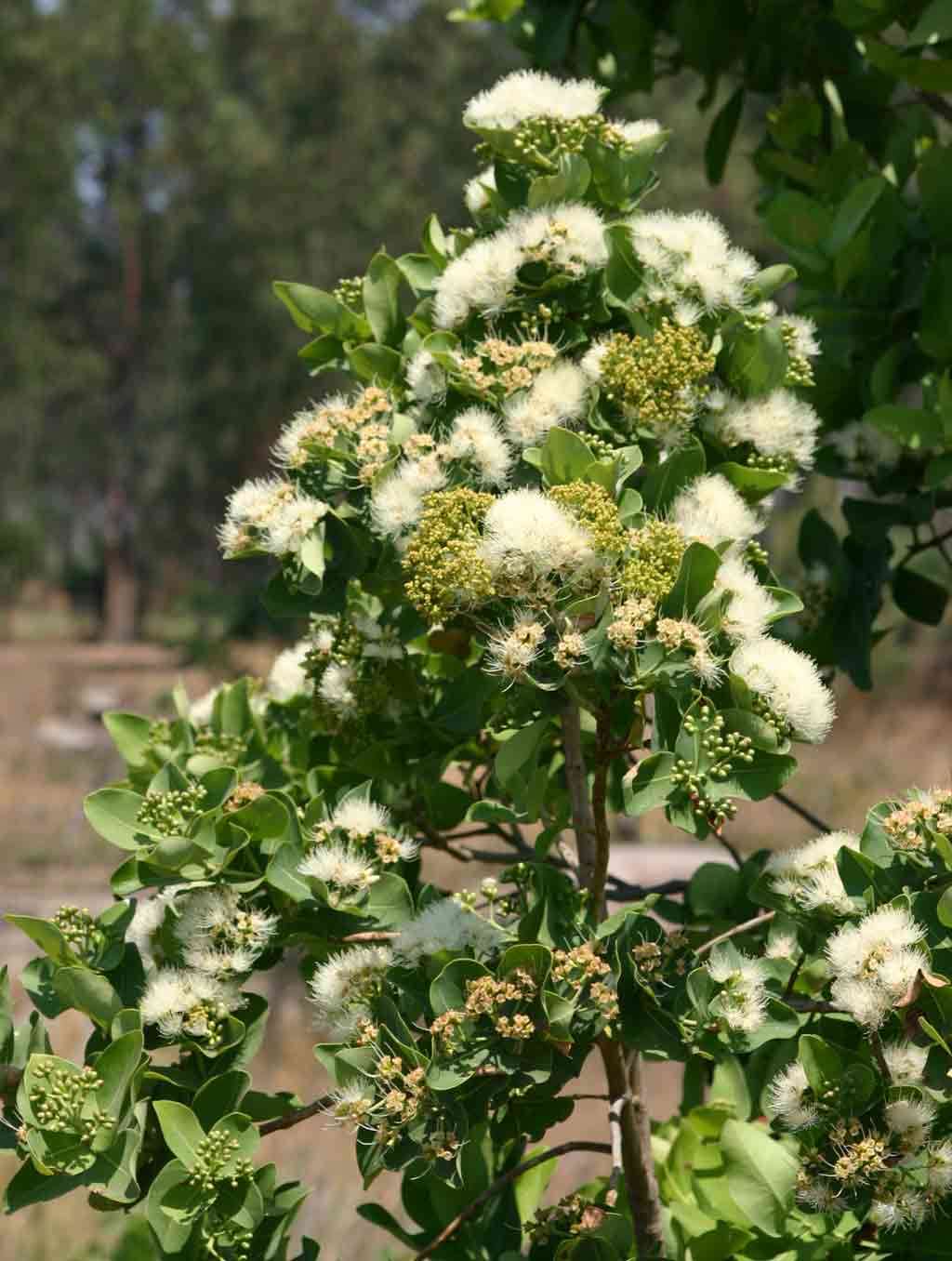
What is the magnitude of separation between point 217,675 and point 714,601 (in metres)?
7.03

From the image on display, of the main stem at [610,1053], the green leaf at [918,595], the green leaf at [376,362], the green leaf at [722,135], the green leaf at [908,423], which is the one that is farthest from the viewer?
the green leaf at [722,135]

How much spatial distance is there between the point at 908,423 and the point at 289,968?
6748mm

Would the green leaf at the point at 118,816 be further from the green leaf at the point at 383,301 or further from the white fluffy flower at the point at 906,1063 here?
the white fluffy flower at the point at 906,1063

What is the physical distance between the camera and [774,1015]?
1333 mm

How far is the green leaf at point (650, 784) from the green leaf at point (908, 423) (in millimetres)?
667

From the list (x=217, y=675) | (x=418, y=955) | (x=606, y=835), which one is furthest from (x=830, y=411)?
(x=217, y=675)

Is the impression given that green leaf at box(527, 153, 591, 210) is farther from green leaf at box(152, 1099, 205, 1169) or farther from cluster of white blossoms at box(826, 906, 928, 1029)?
green leaf at box(152, 1099, 205, 1169)

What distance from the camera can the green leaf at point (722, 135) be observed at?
2217 mm

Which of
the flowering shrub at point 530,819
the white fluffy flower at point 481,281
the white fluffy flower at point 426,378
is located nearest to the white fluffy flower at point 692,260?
the flowering shrub at point 530,819

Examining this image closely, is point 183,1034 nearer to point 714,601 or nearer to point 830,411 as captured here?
point 714,601

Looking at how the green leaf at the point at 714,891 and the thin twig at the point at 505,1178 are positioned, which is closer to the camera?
the thin twig at the point at 505,1178

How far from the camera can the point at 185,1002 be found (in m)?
1.40

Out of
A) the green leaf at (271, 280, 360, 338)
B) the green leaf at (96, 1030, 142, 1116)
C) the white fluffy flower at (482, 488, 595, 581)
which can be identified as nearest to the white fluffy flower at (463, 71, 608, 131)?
the green leaf at (271, 280, 360, 338)

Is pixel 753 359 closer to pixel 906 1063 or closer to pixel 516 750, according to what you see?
pixel 516 750
